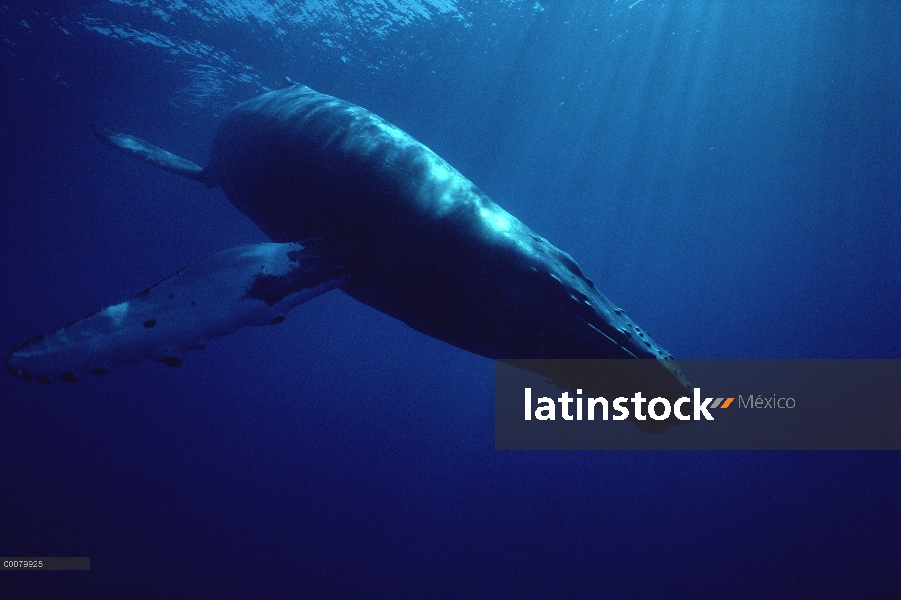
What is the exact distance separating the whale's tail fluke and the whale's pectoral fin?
6.56m

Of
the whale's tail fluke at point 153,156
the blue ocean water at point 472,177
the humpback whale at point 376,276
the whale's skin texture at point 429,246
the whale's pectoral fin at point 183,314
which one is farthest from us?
the blue ocean water at point 472,177

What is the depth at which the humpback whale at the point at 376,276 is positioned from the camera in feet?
12.1

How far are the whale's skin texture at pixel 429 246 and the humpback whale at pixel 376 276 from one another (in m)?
0.01

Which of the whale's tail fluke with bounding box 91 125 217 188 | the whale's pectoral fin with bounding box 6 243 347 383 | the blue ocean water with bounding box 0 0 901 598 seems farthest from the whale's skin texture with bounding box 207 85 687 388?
the blue ocean water with bounding box 0 0 901 598

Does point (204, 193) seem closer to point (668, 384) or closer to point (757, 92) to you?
point (668, 384)

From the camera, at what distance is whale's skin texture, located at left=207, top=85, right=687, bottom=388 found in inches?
158

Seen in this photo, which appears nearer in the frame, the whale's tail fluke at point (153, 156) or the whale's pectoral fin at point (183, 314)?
the whale's pectoral fin at point (183, 314)

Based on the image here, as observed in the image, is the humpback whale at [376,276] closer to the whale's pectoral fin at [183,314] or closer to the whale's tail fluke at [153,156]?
the whale's pectoral fin at [183,314]

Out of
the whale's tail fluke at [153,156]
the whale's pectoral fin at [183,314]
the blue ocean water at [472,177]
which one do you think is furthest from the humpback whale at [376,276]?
the blue ocean water at [472,177]

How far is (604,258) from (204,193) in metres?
58.0

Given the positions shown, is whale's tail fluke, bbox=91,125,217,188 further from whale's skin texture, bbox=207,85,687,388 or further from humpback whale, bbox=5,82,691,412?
humpback whale, bbox=5,82,691,412

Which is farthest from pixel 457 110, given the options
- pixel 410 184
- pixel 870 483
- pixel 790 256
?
pixel 790 256

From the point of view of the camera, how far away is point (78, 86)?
2220cm

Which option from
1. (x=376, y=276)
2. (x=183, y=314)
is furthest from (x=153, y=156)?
(x=376, y=276)
